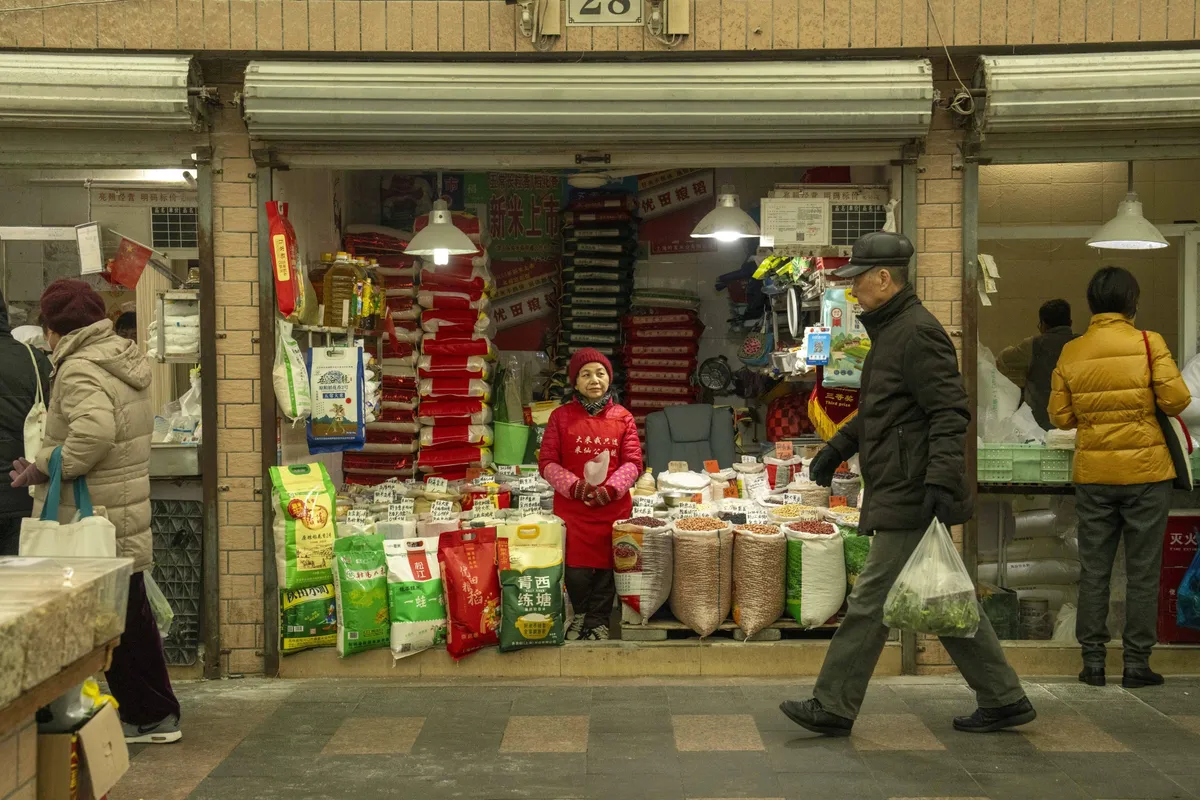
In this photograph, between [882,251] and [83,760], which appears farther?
[882,251]

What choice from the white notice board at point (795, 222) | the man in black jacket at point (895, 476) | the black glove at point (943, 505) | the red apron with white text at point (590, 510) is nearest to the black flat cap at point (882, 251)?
the man in black jacket at point (895, 476)

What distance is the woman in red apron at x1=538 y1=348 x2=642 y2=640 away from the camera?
7.13 meters

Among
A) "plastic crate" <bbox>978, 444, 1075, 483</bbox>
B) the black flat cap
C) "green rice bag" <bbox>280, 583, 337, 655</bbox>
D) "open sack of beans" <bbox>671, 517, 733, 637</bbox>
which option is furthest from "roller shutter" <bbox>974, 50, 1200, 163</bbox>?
"green rice bag" <bbox>280, 583, 337, 655</bbox>

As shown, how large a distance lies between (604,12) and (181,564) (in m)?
3.83

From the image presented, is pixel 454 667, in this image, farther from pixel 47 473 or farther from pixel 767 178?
pixel 767 178

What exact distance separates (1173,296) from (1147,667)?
4.14m

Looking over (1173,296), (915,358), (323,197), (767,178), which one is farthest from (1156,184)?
(323,197)

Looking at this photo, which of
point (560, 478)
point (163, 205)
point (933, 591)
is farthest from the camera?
point (163, 205)

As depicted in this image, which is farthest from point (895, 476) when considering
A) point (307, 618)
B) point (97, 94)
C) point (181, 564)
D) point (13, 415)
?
point (97, 94)

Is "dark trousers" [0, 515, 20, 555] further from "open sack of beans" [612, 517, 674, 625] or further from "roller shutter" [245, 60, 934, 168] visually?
"open sack of beans" [612, 517, 674, 625]

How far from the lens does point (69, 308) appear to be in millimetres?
5578

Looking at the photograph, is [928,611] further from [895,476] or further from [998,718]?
[998,718]

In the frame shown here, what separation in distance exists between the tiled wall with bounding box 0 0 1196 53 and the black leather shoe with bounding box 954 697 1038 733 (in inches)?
135

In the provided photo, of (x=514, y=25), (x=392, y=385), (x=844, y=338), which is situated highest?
(x=514, y=25)
